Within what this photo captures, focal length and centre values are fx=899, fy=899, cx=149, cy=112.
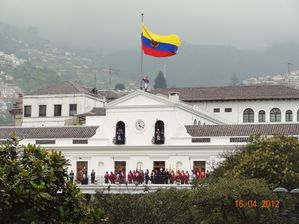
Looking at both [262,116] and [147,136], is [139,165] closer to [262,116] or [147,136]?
[147,136]

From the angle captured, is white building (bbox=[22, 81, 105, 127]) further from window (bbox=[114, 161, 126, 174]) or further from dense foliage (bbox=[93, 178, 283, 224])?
dense foliage (bbox=[93, 178, 283, 224])

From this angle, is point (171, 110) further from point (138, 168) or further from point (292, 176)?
point (292, 176)

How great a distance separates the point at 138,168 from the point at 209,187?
20557 mm

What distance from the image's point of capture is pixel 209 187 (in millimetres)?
51781

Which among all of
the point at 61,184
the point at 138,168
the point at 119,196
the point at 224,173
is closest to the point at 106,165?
the point at 138,168

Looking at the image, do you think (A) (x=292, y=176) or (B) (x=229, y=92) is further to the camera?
(B) (x=229, y=92)

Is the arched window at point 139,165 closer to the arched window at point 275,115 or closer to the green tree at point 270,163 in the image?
the green tree at point 270,163

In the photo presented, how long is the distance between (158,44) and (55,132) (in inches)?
452

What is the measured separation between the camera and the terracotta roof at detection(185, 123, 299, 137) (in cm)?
7050

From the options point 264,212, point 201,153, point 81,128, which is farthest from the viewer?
point 81,128

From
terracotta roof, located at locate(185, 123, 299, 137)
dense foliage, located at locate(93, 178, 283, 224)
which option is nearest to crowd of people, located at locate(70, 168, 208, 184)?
terracotta roof, located at locate(185, 123, 299, 137)

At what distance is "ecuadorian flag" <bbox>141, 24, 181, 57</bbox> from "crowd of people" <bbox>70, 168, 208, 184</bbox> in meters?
12.3

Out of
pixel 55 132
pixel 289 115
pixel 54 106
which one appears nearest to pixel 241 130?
pixel 55 132

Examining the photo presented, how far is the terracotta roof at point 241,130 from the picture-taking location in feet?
231
